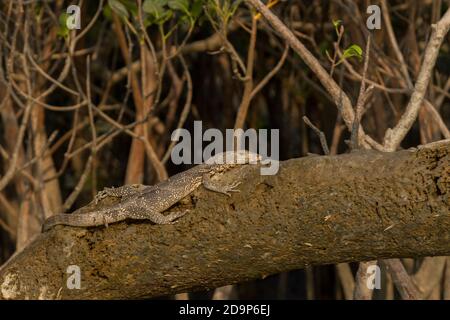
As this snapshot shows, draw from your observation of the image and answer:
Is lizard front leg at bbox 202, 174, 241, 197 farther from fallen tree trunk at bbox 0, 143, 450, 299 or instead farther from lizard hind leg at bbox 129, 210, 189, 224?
lizard hind leg at bbox 129, 210, 189, 224

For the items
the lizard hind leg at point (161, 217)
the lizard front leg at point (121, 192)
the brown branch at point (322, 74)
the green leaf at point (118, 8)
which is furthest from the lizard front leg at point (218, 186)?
the green leaf at point (118, 8)

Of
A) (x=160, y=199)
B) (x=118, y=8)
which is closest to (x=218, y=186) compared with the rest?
(x=160, y=199)

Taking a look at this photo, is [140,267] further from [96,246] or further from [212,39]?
[212,39]

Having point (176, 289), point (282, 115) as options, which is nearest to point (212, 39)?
point (282, 115)

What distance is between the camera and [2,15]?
319 inches

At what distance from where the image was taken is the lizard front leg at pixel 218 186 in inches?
178

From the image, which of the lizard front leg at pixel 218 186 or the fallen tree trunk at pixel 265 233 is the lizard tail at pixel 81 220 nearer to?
the fallen tree trunk at pixel 265 233

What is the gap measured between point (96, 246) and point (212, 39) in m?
4.65

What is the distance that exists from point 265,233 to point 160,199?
564mm

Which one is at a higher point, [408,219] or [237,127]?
[237,127]

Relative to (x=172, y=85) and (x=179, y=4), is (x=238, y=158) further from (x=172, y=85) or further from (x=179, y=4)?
(x=172, y=85)

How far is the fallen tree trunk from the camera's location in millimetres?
4293

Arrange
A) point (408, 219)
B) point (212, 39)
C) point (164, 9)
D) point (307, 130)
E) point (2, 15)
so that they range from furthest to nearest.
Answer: point (307, 130) < point (212, 39) < point (2, 15) < point (164, 9) < point (408, 219)

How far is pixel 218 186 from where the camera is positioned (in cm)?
461
